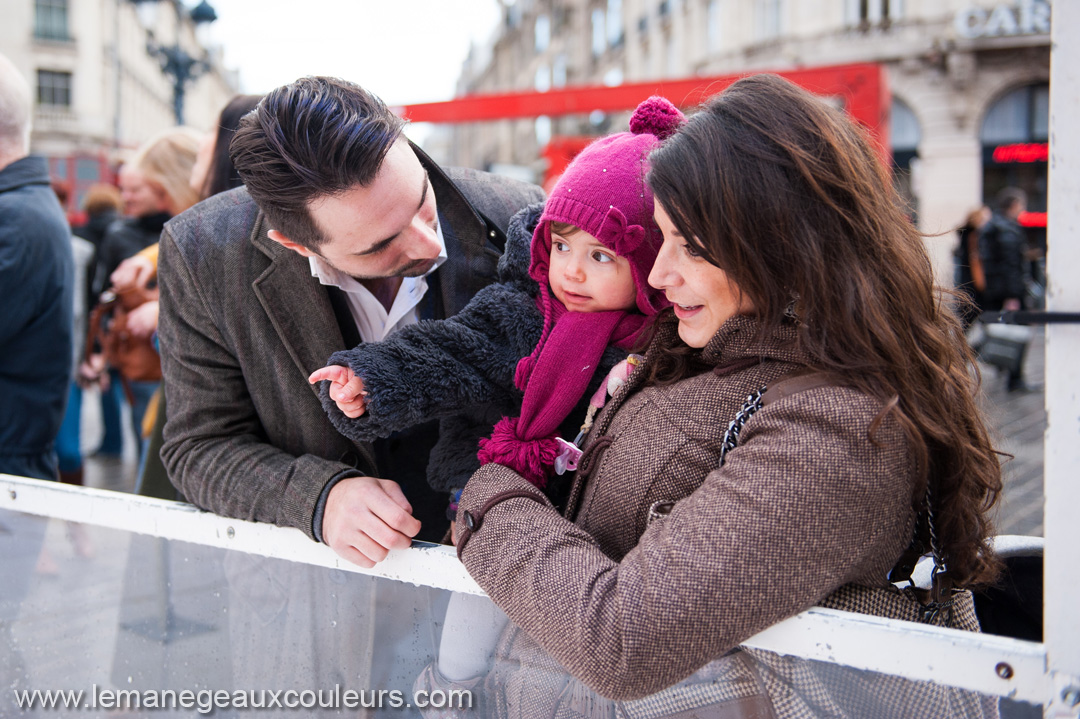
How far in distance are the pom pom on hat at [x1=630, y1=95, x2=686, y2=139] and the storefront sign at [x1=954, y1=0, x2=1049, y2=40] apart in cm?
1910

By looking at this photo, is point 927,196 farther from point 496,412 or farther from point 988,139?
point 496,412

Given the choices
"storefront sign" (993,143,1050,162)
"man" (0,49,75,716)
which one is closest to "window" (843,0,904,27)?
"storefront sign" (993,143,1050,162)

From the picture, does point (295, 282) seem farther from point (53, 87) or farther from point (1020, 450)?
point (53, 87)

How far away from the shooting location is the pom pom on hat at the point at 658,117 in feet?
4.92

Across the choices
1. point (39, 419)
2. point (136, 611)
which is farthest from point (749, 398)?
point (39, 419)

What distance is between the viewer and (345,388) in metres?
1.44

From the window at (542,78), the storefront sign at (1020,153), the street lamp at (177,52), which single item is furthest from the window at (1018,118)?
the window at (542,78)

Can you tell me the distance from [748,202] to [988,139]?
19950 millimetres

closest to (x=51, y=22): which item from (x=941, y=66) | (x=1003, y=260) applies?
(x=941, y=66)

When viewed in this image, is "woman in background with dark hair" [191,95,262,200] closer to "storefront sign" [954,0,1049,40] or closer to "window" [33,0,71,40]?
"storefront sign" [954,0,1049,40]

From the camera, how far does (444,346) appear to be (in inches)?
61.8

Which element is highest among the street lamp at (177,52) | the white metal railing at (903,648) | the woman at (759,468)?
the street lamp at (177,52)

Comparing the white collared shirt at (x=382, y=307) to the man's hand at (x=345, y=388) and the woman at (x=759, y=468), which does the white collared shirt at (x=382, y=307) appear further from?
the woman at (x=759, y=468)

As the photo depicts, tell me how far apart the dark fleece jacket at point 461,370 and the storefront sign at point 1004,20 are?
19.1 metres
